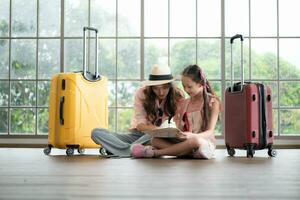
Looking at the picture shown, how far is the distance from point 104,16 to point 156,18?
24.0 inches

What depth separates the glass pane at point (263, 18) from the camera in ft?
23.6

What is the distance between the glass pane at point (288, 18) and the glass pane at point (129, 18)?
5.36 ft

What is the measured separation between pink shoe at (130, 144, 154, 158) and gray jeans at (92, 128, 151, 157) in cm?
25

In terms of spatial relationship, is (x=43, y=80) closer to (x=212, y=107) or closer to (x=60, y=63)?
(x=60, y=63)

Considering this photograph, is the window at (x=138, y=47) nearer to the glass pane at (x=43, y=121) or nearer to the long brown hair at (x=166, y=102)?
the glass pane at (x=43, y=121)

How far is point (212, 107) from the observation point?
3764mm

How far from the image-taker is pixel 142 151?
3771mm

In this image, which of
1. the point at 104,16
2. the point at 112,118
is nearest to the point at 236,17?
the point at 104,16

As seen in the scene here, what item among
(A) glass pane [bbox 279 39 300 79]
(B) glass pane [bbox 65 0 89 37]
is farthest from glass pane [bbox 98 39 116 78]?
(A) glass pane [bbox 279 39 300 79]

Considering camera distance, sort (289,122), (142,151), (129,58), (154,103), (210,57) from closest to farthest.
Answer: (142,151)
(154,103)
(289,122)
(210,57)
(129,58)

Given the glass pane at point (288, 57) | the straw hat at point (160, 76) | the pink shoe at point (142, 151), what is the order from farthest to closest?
the glass pane at point (288, 57), the straw hat at point (160, 76), the pink shoe at point (142, 151)

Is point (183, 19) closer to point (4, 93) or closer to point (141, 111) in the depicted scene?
point (4, 93)

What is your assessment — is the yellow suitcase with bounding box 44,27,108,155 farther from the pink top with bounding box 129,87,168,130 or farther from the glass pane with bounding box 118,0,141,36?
the glass pane with bounding box 118,0,141,36

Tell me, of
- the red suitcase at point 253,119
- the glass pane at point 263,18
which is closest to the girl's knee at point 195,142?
the red suitcase at point 253,119
